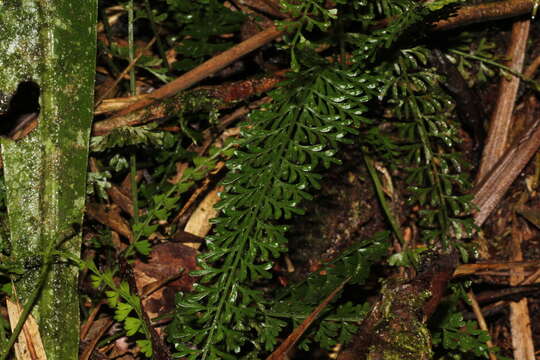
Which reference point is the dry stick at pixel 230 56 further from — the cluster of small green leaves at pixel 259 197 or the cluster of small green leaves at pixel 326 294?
the cluster of small green leaves at pixel 326 294

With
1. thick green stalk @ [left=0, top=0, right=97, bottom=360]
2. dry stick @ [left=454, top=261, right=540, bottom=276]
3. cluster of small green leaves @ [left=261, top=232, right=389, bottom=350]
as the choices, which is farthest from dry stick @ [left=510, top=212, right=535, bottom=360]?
thick green stalk @ [left=0, top=0, right=97, bottom=360]

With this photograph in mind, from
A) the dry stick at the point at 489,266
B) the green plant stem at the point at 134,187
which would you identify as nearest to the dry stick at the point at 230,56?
the green plant stem at the point at 134,187

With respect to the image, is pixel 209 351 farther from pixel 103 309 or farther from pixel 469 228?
pixel 469 228

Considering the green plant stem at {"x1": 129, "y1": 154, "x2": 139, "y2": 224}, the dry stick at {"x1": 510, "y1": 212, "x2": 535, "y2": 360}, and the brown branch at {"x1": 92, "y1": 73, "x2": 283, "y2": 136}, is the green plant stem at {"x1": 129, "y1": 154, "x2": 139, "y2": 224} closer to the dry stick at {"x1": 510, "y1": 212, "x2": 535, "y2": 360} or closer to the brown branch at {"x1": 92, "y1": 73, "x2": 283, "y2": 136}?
the brown branch at {"x1": 92, "y1": 73, "x2": 283, "y2": 136}

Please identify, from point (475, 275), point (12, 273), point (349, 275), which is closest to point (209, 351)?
point (349, 275)

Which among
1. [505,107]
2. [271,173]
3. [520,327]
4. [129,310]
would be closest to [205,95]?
[271,173]

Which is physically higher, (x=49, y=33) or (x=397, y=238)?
(x=49, y=33)

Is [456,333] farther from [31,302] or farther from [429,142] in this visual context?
[31,302]
